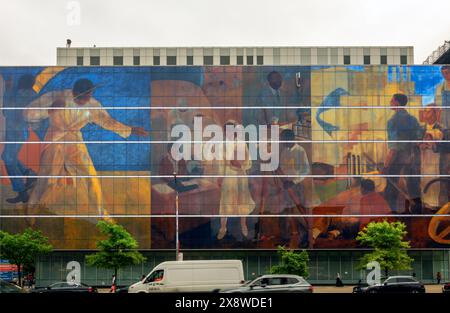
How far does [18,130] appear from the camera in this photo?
77438 mm

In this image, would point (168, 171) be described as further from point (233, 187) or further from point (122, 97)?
point (122, 97)

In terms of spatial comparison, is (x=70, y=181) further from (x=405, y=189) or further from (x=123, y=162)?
(x=405, y=189)

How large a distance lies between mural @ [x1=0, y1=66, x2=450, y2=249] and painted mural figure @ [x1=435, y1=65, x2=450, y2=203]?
0.16m

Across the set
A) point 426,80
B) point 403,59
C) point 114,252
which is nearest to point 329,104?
point 426,80

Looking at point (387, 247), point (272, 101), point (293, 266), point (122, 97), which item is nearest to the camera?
point (293, 266)

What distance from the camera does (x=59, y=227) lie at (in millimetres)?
75750

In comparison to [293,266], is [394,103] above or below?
above

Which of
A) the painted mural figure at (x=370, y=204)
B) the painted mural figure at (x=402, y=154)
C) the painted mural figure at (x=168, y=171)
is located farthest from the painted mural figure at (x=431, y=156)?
the painted mural figure at (x=168, y=171)

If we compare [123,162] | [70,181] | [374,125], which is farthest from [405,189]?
[70,181]

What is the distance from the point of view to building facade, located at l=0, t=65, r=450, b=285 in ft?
248

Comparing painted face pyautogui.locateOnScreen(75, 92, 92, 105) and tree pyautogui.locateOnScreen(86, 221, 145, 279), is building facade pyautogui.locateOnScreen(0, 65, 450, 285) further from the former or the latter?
tree pyautogui.locateOnScreen(86, 221, 145, 279)

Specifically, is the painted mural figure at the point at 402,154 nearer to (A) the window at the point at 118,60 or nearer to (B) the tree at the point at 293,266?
(B) the tree at the point at 293,266

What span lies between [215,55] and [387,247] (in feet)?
140
